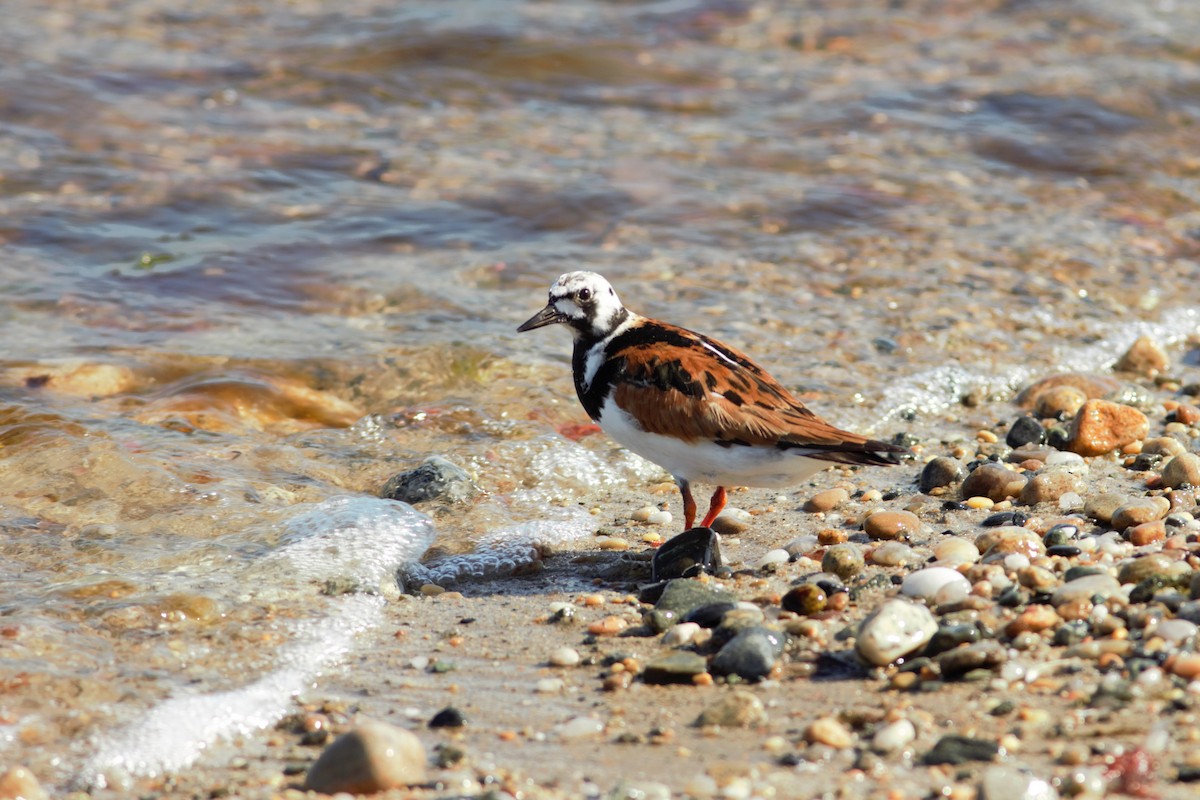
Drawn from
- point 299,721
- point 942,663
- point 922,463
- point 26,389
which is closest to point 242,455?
point 26,389

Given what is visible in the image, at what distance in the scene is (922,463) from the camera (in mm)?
6023

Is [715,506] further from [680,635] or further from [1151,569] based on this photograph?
[1151,569]

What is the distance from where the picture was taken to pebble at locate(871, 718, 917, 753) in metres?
3.36

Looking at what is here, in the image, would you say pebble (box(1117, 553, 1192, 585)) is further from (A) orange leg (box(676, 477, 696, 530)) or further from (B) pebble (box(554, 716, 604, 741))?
(B) pebble (box(554, 716, 604, 741))

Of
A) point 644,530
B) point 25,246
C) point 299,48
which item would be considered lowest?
point 644,530

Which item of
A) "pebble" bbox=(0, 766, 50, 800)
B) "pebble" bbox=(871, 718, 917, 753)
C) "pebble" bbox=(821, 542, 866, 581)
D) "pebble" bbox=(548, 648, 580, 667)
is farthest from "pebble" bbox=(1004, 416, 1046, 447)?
"pebble" bbox=(0, 766, 50, 800)

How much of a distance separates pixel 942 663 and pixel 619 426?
170 cm

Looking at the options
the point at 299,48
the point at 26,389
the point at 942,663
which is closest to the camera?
the point at 942,663

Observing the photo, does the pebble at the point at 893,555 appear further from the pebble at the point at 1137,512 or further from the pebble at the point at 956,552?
the pebble at the point at 1137,512

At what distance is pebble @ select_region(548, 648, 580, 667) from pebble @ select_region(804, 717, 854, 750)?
920 mm

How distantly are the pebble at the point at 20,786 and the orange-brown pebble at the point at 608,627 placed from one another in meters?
1.75

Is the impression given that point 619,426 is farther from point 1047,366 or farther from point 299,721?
point 1047,366

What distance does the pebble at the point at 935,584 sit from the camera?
165 inches

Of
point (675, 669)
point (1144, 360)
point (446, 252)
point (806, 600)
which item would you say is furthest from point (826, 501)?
point (446, 252)
